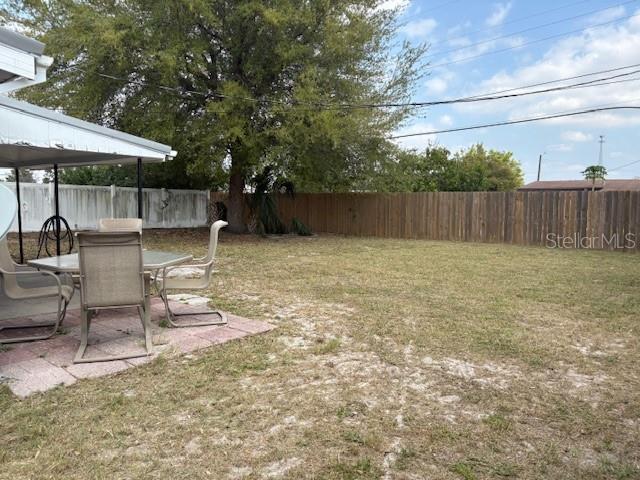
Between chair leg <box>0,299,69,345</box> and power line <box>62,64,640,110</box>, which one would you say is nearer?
chair leg <box>0,299,69,345</box>

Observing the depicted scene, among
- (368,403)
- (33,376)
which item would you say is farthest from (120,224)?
(368,403)

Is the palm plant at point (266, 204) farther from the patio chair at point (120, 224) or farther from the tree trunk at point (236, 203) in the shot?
the patio chair at point (120, 224)

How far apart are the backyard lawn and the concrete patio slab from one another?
15 cm

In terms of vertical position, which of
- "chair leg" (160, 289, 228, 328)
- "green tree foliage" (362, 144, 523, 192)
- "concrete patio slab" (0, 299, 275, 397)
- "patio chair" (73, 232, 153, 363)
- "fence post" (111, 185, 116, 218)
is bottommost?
"concrete patio slab" (0, 299, 275, 397)

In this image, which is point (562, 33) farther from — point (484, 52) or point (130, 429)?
point (130, 429)

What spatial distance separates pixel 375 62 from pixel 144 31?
591 cm

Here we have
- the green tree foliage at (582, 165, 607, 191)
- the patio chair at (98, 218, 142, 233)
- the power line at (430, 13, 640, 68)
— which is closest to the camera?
the patio chair at (98, 218, 142, 233)

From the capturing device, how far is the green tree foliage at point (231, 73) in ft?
34.7

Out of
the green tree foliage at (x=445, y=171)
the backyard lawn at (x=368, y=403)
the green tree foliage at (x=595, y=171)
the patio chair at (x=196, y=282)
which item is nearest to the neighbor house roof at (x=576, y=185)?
the green tree foliage at (x=445, y=171)

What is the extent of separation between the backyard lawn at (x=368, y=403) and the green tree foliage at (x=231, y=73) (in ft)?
23.1

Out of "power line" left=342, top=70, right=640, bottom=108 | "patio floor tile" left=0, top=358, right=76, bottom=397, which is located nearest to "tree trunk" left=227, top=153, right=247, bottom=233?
"power line" left=342, top=70, right=640, bottom=108

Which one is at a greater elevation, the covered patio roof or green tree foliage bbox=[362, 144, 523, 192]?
green tree foliage bbox=[362, 144, 523, 192]

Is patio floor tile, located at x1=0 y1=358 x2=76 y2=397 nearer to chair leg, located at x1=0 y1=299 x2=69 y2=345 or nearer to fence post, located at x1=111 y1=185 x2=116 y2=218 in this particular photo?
chair leg, located at x1=0 y1=299 x2=69 y2=345

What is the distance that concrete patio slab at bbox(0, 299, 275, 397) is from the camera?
2.89 metres
